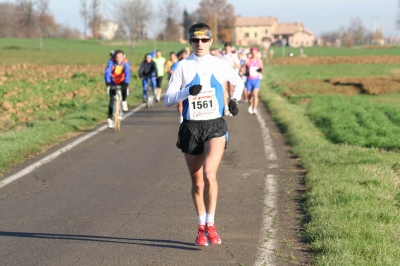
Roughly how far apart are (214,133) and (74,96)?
21.6 metres

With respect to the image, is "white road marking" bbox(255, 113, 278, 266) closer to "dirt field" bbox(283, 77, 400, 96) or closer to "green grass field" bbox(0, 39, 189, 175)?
"green grass field" bbox(0, 39, 189, 175)

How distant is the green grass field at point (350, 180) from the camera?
20.2 ft

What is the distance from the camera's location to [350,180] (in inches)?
368

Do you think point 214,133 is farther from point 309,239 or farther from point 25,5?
point 25,5

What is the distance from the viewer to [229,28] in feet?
489

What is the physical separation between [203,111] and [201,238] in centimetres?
117

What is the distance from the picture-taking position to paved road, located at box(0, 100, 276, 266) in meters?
6.32

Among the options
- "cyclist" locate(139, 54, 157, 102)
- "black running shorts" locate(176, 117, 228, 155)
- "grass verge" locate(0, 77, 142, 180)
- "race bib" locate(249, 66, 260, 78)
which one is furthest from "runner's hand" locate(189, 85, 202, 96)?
"cyclist" locate(139, 54, 157, 102)

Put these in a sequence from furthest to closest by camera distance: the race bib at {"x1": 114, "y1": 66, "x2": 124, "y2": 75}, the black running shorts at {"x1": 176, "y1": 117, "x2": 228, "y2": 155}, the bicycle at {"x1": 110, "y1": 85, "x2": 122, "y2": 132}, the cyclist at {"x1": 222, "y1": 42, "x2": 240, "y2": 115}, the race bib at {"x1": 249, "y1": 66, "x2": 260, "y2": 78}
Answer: the cyclist at {"x1": 222, "y1": 42, "x2": 240, "y2": 115}, the race bib at {"x1": 249, "y1": 66, "x2": 260, "y2": 78}, the race bib at {"x1": 114, "y1": 66, "x2": 124, "y2": 75}, the bicycle at {"x1": 110, "y1": 85, "x2": 122, "y2": 132}, the black running shorts at {"x1": 176, "y1": 117, "x2": 228, "y2": 155}

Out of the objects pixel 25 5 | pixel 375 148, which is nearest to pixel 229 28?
pixel 25 5

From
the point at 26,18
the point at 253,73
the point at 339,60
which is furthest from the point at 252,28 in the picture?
the point at 253,73

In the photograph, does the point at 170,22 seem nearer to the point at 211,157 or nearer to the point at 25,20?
the point at 25,20

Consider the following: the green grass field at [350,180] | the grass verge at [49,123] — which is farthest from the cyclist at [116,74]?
the green grass field at [350,180]

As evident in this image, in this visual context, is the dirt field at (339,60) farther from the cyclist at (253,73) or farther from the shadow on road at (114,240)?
the shadow on road at (114,240)
